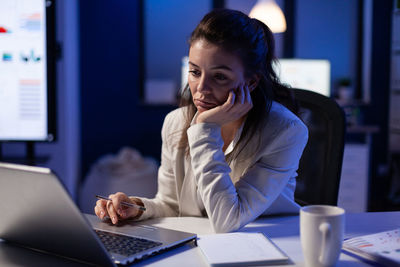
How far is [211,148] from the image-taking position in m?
1.08

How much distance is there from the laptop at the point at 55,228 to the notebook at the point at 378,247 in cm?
29

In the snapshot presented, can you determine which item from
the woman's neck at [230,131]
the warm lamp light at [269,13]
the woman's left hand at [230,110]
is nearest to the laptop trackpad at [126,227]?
the woman's left hand at [230,110]

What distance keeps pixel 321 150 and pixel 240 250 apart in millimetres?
645

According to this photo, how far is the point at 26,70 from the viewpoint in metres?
1.61

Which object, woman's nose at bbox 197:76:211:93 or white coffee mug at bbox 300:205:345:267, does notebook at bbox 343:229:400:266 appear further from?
Answer: woman's nose at bbox 197:76:211:93

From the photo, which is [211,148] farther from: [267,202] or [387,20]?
[387,20]

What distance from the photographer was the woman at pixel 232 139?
3.44 ft

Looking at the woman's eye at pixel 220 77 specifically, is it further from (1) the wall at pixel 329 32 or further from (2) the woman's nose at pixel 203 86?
(1) the wall at pixel 329 32

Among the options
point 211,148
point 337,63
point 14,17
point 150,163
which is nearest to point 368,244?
point 211,148

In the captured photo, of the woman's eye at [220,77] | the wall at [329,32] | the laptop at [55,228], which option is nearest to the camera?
the laptop at [55,228]

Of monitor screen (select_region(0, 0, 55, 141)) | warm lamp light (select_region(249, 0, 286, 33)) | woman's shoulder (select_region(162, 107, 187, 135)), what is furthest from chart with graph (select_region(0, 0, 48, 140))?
warm lamp light (select_region(249, 0, 286, 33))

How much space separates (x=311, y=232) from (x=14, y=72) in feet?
4.19

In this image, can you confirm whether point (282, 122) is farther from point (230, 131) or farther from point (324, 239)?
point (324, 239)

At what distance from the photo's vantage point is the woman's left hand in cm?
112
